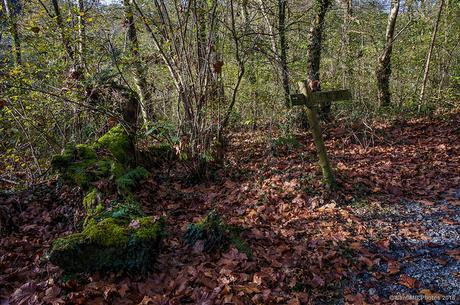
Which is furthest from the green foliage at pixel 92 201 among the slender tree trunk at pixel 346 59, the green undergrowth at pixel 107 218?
the slender tree trunk at pixel 346 59

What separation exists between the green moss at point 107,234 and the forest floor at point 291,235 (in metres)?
0.32

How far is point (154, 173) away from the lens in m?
6.34

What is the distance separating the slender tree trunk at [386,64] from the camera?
9.37 m

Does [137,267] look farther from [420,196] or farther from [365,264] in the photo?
[420,196]

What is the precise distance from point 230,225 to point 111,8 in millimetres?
7026

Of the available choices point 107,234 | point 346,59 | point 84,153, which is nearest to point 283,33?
point 346,59

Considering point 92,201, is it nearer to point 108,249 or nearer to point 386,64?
point 108,249

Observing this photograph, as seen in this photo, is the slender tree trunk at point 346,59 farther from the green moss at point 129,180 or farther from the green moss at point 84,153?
the green moss at point 84,153

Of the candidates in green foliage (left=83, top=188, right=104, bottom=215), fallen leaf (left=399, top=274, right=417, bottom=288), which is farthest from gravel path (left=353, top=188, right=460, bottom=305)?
green foliage (left=83, top=188, right=104, bottom=215)

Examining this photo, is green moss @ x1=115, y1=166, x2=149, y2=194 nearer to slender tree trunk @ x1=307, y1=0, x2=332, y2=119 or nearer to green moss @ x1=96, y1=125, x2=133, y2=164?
green moss @ x1=96, y1=125, x2=133, y2=164

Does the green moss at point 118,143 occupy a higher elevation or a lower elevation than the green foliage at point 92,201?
higher

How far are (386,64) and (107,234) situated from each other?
30.6 feet

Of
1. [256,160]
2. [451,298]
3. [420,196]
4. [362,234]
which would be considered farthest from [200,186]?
[451,298]

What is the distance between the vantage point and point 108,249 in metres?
3.26
